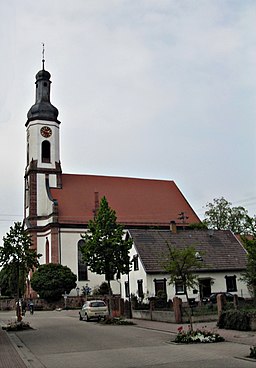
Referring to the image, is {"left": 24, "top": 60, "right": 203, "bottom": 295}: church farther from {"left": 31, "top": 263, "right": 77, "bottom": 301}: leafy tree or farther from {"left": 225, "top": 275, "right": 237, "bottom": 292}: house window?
{"left": 225, "top": 275, "right": 237, "bottom": 292}: house window

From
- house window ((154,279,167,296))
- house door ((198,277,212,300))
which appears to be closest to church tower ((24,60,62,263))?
house window ((154,279,167,296))

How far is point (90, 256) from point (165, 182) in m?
46.8

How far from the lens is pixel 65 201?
66688 mm

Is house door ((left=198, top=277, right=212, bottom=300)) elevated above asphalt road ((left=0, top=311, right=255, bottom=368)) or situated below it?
above

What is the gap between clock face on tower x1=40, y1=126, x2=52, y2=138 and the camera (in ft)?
228

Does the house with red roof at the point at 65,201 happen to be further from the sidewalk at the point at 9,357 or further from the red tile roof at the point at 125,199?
the sidewalk at the point at 9,357

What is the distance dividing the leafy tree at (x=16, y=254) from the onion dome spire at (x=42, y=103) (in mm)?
41313

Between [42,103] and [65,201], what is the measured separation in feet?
50.4

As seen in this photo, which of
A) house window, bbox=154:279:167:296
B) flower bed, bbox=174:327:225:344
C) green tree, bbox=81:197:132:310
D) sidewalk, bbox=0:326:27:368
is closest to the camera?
sidewalk, bbox=0:326:27:368

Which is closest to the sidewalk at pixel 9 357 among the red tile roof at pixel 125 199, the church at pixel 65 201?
the church at pixel 65 201

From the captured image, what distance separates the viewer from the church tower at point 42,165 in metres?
65.9

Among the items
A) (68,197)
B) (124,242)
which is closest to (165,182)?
(68,197)

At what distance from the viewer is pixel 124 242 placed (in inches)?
1238

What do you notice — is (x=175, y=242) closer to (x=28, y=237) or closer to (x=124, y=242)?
(x=124, y=242)
